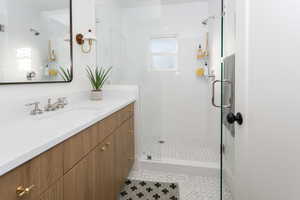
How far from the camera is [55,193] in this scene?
0.70 metres

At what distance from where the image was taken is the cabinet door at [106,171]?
1.11 meters

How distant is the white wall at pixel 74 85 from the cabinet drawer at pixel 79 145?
53 cm

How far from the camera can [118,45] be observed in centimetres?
249

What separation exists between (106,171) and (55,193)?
21.8 inches

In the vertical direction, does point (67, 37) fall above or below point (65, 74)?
above

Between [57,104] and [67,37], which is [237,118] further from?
[67,37]

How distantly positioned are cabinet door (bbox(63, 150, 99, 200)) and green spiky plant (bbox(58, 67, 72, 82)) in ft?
2.86

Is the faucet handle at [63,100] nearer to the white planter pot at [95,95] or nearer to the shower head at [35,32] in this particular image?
the white planter pot at [95,95]

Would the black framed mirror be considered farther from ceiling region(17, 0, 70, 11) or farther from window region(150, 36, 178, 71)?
window region(150, 36, 178, 71)

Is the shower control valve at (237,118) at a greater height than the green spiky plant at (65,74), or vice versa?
the green spiky plant at (65,74)

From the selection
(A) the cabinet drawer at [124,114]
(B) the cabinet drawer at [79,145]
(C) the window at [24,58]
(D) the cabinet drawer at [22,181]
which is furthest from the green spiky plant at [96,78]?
(D) the cabinet drawer at [22,181]

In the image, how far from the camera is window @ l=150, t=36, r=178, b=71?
269cm

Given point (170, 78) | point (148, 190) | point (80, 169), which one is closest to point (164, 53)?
point (170, 78)

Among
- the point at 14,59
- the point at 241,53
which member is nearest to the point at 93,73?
the point at 14,59
